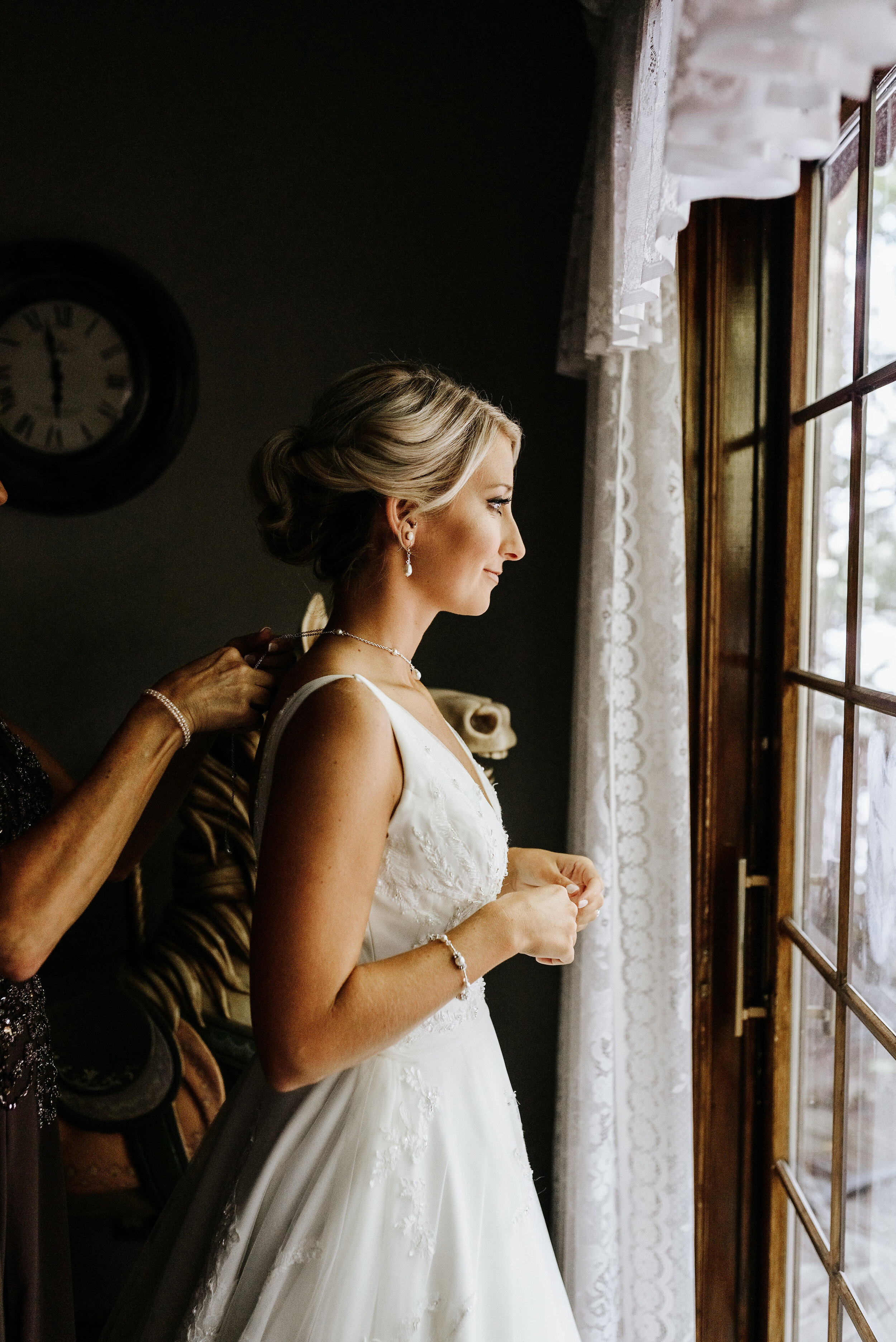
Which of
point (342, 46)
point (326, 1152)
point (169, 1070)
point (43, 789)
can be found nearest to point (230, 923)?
point (169, 1070)

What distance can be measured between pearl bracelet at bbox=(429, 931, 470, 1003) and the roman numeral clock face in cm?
160

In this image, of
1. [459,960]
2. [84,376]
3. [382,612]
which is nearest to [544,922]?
[459,960]

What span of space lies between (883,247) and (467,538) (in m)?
0.72

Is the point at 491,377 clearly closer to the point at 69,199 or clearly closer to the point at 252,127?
the point at 252,127

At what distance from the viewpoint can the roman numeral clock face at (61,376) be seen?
2170mm

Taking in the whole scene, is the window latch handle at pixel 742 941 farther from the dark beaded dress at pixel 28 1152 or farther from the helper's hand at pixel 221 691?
the dark beaded dress at pixel 28 1152

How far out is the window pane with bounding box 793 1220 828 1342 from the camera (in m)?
1.60

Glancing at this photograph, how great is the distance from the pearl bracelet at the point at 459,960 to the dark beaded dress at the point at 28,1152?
0.56 m

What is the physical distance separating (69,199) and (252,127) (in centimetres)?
45

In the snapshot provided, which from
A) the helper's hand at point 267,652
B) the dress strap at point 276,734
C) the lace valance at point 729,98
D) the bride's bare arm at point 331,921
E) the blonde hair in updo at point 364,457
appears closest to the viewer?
the lace valance at point 729,98

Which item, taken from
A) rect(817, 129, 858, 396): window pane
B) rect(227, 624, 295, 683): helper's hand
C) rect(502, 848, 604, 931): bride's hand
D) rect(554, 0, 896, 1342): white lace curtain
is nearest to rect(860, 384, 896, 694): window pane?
rect(817, 129, 858, 396): window pane

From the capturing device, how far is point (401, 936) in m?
1.17

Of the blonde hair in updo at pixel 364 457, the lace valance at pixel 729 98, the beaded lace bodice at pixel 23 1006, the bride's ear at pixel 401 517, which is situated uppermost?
the lace valance at pixel 729 98

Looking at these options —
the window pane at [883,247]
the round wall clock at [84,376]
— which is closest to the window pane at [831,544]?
the window pane at [883,247]
